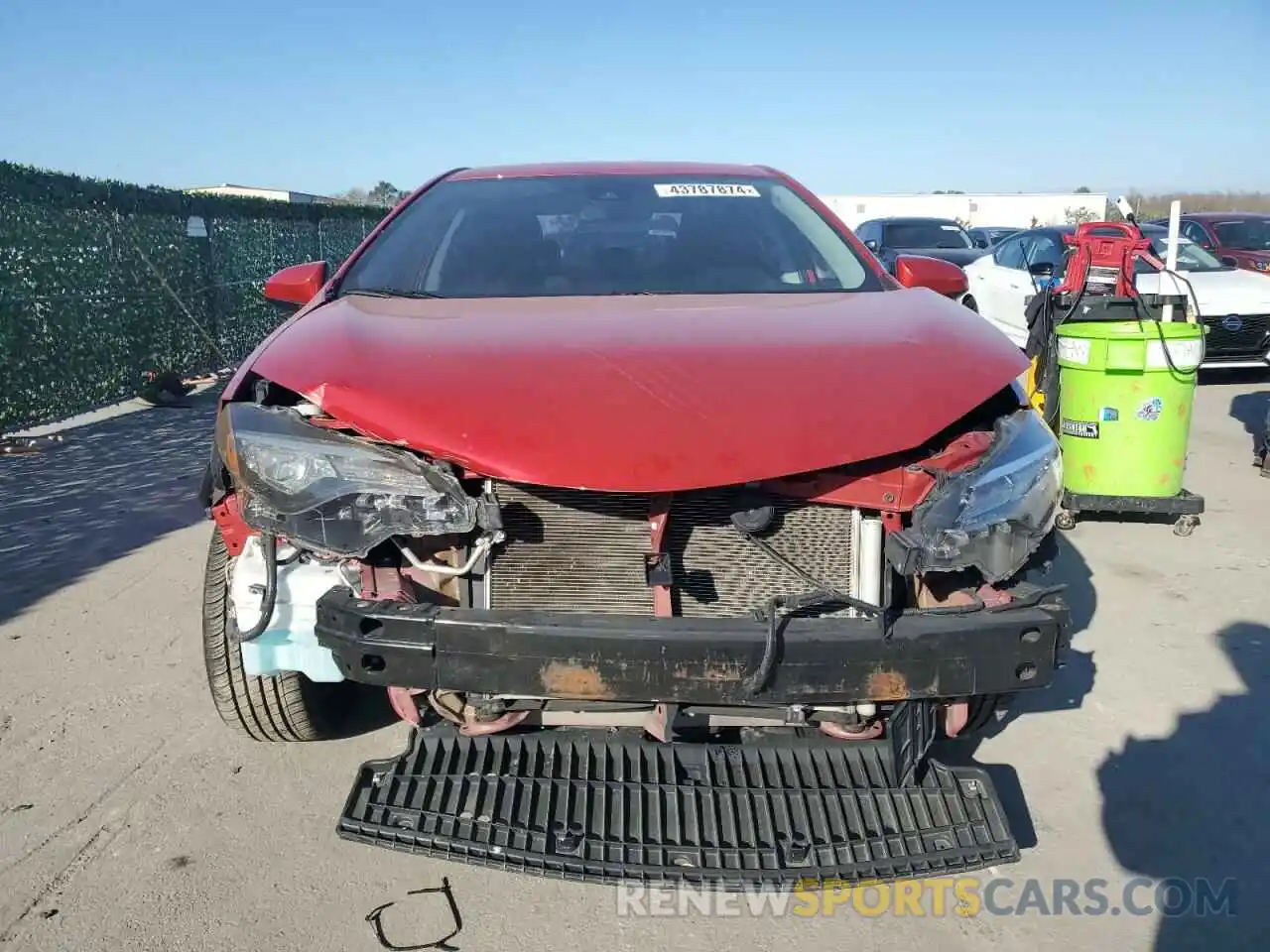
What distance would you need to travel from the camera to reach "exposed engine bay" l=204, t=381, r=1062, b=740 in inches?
83.2

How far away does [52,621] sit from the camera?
3992mm

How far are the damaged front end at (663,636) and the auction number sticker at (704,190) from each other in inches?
60.2

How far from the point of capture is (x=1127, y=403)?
4.87 m

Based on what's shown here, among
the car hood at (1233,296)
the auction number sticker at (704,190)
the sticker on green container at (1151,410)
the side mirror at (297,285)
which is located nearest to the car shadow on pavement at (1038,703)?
the sticker on green container at (1151,410)

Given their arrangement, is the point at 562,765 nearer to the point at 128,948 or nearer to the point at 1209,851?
the point at 128,948

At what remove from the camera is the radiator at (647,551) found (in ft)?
7.34

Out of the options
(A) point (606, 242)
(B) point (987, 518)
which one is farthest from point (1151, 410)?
(B) point (987, 518)

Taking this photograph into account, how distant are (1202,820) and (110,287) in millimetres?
9403

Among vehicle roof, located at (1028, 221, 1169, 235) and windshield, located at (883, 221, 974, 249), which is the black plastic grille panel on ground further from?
windshield, located at (883, 221, 974, 249)

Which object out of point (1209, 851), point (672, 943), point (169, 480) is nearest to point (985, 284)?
point (169, 480)

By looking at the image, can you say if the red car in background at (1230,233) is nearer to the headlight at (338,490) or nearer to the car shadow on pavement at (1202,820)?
the car shadow on pavement at (1202,820)

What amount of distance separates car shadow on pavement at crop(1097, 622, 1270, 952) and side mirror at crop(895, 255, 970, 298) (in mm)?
1618

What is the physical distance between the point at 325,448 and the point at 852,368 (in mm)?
1194

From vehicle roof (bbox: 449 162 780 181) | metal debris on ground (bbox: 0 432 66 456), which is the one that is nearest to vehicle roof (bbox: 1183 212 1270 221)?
vehicle roof (bbox: 449 162 780 181)
